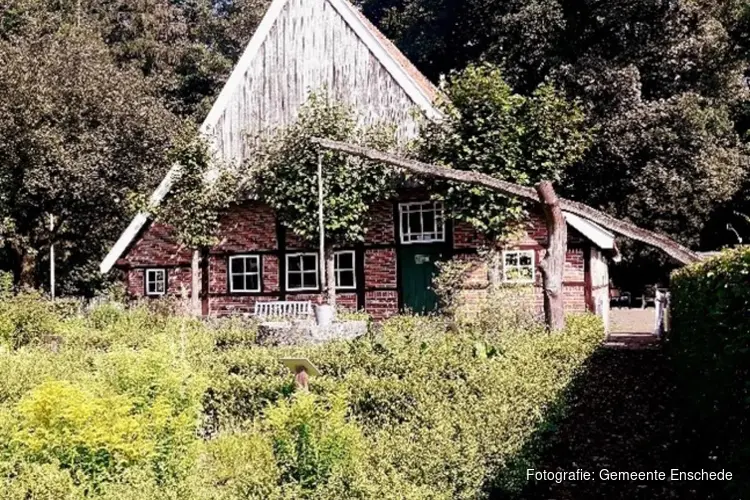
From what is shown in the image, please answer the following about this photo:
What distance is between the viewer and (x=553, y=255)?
12461 millimetres

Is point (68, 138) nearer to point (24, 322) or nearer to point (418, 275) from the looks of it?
point (24, 322)

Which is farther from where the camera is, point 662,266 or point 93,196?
point 662,266

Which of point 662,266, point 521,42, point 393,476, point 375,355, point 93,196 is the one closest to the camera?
point 393,476

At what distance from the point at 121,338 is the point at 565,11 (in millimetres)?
21431

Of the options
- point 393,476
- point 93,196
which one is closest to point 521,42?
point 93,196

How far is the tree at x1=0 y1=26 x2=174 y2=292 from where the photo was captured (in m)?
23.4

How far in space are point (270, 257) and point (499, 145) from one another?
6830 mm

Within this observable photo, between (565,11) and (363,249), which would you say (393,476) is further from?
(565,11)

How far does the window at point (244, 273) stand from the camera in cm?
2095

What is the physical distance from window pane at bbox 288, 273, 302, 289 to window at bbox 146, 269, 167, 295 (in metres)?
3.96

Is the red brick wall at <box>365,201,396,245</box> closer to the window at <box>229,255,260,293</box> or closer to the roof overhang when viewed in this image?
the window at <box>229,255,260,293</box>

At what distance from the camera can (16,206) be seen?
25.2 metres

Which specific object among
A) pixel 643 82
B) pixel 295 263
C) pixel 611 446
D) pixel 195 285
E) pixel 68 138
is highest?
pixel 643 82

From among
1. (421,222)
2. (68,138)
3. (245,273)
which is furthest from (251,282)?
(68,138)
